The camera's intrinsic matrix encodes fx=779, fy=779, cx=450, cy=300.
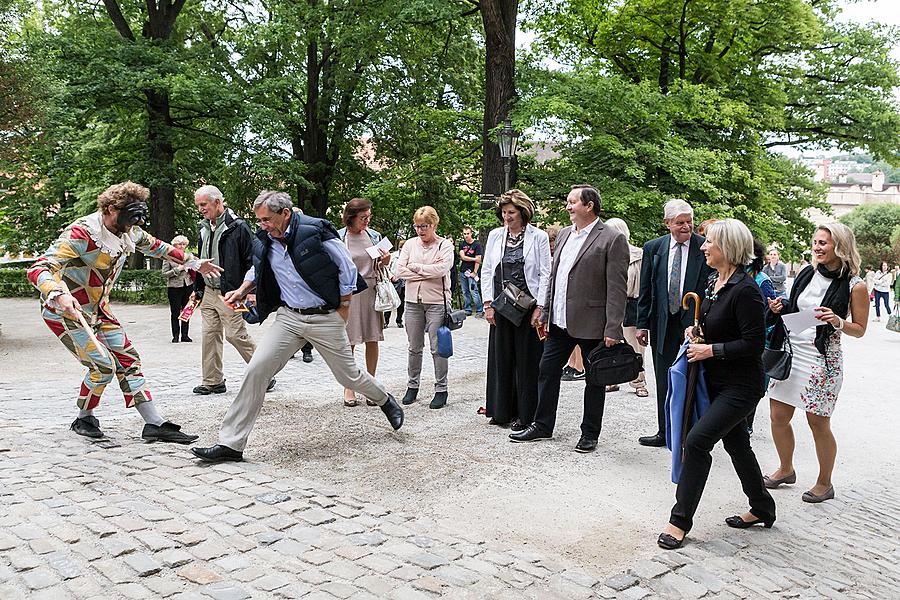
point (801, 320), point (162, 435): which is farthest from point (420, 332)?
point (801, 320)

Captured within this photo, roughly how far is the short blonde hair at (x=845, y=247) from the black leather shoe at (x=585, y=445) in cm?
226

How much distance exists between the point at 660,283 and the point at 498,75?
9.64 m

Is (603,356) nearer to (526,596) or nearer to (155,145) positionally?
(526,596)

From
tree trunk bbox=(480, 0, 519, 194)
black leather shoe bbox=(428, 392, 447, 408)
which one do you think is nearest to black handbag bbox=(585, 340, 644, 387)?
black leather shoe bbox=(428, 392, 447, 408)

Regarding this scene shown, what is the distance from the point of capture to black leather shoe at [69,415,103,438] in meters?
6.22

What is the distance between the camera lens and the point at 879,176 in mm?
119875

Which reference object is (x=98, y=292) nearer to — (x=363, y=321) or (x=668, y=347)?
(x=363, y=321)

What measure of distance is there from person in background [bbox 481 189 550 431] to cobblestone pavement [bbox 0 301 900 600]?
0.95 m

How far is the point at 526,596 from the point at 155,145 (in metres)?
22.0

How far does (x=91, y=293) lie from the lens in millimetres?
5957

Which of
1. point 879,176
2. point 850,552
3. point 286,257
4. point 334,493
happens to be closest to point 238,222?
point 286,257

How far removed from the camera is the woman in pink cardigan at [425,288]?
25.0 ft

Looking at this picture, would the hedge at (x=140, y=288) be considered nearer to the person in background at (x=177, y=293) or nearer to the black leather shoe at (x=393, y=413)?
the person in background at (x=177, y=293)

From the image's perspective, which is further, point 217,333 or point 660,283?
point 217,333
